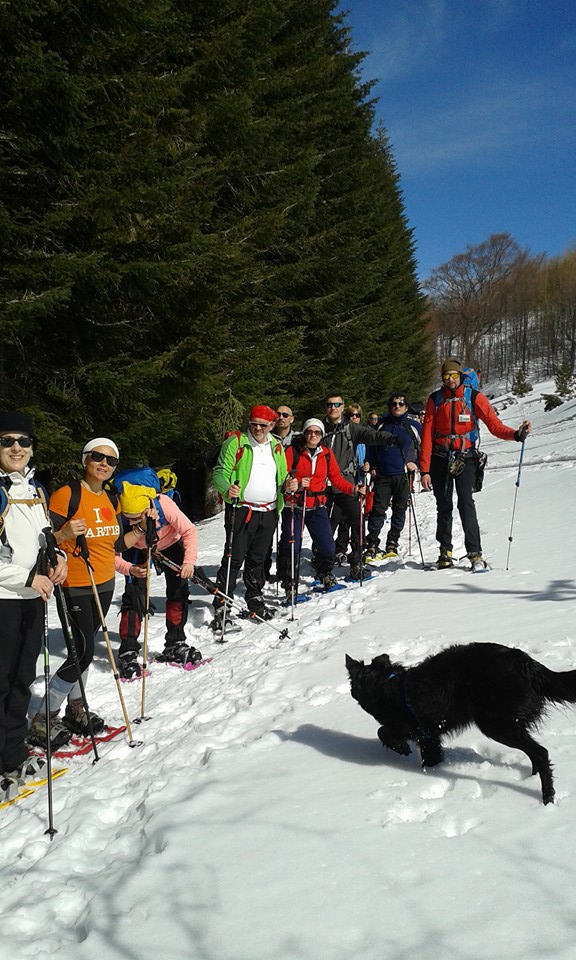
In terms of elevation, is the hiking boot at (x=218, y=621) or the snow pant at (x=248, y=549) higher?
the snow pant at (x=248, y=549)

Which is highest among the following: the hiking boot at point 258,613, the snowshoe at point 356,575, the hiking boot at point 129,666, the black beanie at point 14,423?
the black beanie at point 14,423

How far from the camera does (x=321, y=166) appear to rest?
20.9m

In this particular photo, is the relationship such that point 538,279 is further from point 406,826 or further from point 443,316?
point 406,826

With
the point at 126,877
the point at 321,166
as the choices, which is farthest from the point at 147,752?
the point at 321,166

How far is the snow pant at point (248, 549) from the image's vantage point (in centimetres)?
726

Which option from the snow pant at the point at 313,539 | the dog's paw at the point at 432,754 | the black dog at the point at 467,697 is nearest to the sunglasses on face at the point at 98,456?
the black dog at the point at 467,697

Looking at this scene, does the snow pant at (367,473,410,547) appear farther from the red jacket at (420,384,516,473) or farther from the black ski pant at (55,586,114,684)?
the black ski pant at (55,586,114,684)

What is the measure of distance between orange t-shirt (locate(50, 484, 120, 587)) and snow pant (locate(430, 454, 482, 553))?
4.04 m

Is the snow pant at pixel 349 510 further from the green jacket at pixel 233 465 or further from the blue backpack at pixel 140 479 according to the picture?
the blue backpack at pixel 140 479

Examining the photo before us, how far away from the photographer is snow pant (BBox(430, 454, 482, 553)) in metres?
7.10

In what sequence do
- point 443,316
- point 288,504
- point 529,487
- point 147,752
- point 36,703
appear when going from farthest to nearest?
point 443,316, point 529,487, point 288,504, point 36,703, point 147,752

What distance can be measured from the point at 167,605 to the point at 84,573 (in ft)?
6.34

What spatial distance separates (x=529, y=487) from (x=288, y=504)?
8578mm

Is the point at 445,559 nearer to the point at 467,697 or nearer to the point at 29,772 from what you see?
the point at 467,697
